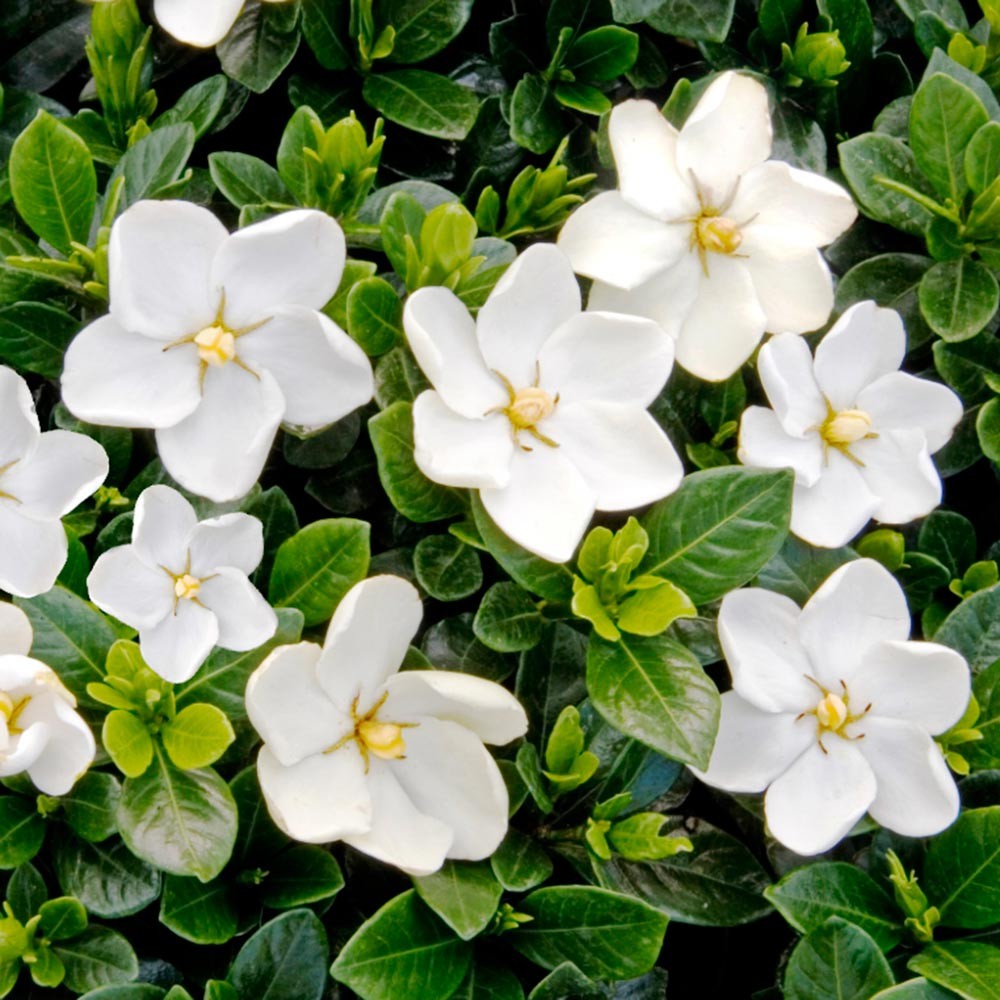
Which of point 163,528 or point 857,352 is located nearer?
point 163,528

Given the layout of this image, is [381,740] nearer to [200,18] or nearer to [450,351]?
[450,351]

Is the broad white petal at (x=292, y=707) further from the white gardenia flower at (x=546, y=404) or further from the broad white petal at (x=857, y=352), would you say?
the broad white petal at (x=857, y=352)

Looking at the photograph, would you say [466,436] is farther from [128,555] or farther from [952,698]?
[952,698]

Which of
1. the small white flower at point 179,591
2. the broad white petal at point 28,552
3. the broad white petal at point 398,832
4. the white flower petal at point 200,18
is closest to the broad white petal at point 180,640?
the small white flower at point 179,591

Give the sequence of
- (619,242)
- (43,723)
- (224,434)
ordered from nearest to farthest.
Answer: (43,723), (224,434), (619,242)

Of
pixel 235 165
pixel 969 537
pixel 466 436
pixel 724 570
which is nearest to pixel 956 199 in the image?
pixel 969 537

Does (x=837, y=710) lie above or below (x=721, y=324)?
below

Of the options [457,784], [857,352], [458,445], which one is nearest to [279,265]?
[458,445]
